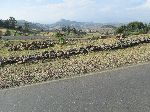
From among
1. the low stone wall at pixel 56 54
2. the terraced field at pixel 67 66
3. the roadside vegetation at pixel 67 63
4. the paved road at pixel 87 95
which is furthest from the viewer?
the low stone wall at pixel 56 54

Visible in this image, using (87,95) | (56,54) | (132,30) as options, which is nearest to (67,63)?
(56,54)

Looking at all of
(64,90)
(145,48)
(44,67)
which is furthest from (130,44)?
(64,90)

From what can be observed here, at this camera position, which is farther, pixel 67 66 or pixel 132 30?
pixel 132 30

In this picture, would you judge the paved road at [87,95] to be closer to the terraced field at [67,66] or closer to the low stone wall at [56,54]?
the terraced field at [67,66]

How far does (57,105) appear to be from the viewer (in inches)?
386

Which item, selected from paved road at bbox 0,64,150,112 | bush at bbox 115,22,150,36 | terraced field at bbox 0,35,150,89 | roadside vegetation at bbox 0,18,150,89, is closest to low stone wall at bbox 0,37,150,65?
roadside vegetation at bbox 0,18,150,89

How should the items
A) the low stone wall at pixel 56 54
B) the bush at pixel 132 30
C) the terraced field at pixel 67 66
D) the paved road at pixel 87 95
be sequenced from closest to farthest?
the paved road at pixel 87 95 < the terraced field at pixel 67 66 < the low stone wall at pixel 56 54 < the bush at pixel 132 30

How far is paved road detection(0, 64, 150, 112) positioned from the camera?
9438 mm

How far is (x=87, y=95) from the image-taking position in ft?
34.9

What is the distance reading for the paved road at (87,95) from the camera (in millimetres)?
9438

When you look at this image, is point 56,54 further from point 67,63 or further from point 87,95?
point 87,95

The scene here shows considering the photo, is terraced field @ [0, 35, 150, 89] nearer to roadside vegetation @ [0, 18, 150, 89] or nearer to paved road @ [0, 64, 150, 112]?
roadside vegetation @ [0, 18, 150, 89]

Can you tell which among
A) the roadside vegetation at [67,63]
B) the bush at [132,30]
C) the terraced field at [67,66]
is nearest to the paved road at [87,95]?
the terraced field at [67,66]

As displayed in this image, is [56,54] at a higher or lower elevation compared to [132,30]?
higher
